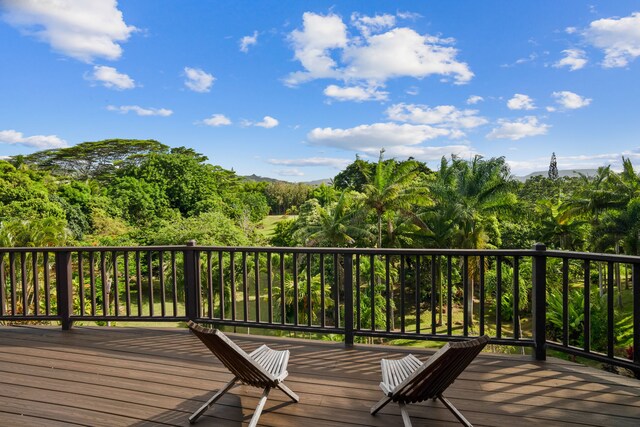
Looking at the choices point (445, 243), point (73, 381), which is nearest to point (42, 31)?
point (445, 243)

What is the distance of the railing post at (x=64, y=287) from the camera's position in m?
4.26

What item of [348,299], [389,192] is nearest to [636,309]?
[348,299]

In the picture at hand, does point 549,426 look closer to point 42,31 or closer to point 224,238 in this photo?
point 224,238

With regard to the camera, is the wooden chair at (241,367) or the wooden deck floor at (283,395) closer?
the wooden chair at (241,367)

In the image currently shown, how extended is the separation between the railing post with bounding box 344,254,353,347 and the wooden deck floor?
6.6 inches

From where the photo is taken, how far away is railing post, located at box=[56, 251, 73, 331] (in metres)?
4.26

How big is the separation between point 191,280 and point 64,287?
1.44m

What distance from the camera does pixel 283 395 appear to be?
2768 millimetres

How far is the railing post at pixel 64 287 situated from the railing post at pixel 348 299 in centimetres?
306

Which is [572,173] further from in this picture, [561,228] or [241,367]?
[241,367]

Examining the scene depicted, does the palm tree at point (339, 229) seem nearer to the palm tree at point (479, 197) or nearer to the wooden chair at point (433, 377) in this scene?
the palm tree at point (479, 197)

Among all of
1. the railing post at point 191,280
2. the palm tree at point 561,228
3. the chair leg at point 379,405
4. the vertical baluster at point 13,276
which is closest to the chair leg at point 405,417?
the chair leg at point 379,405

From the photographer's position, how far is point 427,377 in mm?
2113

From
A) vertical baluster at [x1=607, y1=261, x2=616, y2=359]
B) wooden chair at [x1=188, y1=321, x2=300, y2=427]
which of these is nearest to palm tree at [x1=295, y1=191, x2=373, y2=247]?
vertical baluster at [x1=607, y1=261, x2=616, y2=359]
